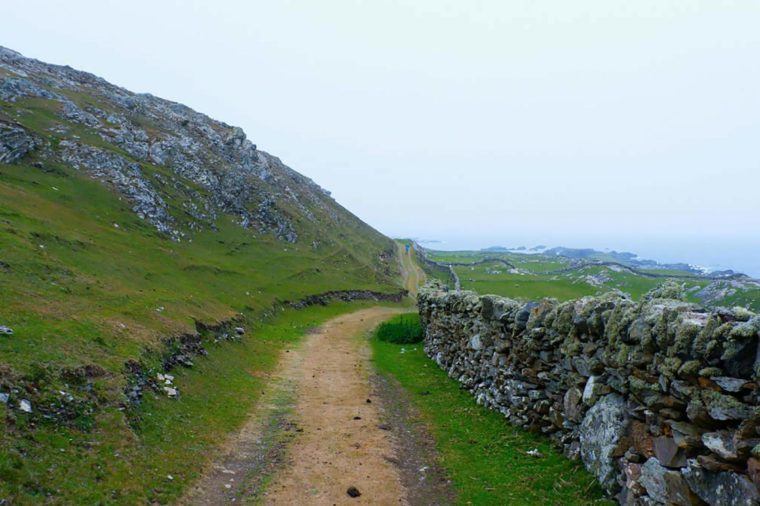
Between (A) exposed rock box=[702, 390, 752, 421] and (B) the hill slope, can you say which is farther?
(B) the hill slope

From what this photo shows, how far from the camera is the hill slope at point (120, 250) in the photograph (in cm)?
1255

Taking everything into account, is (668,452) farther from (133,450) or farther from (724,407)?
(133,450)

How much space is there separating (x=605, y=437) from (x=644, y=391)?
6.16 ft

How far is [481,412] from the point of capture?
687 inches

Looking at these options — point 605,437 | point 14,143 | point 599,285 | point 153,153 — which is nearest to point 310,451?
point 605,437

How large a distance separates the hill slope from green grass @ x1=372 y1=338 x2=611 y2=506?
28.7 ft

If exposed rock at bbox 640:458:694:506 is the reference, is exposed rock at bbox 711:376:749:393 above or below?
above

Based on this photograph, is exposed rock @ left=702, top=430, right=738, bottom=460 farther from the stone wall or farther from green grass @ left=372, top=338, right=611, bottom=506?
green grass @ left=372, top=338, right=611, bottom=506

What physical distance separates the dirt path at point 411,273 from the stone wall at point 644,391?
2821 inches

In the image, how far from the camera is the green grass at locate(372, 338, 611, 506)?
10.8m

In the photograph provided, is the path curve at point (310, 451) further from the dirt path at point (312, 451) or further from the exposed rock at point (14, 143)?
the exposed rock at point (14, 143)

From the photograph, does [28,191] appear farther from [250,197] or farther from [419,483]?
[419,483]

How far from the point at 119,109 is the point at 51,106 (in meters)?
18.7

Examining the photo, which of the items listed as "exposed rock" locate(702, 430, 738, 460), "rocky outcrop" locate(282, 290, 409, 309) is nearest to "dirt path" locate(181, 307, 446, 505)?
"exposed rock" locate(702, 430, 738, 460)
